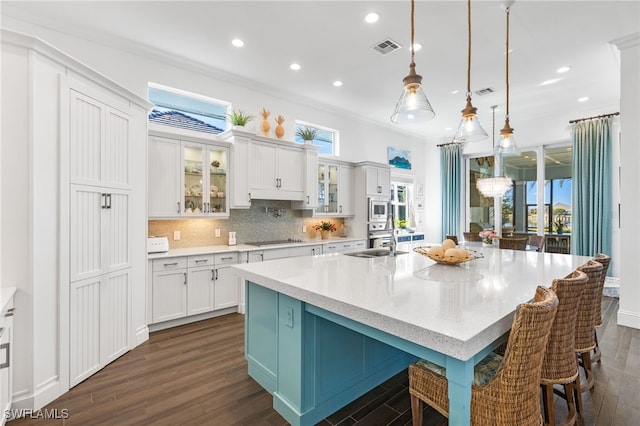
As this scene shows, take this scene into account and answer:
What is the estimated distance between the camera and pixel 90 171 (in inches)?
101

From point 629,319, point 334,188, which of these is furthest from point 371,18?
point 629,319

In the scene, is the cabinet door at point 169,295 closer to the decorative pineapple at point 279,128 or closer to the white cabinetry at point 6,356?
the white cabinetry at point 6,356

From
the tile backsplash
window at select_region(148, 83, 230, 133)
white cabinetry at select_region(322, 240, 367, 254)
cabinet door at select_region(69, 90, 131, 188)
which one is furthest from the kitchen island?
window at select_region(148, 83, 230, 133)

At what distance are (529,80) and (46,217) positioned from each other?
5864mm

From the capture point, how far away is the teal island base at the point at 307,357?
1.92m

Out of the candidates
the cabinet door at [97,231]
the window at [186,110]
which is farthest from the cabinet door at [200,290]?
the window at [186,110]

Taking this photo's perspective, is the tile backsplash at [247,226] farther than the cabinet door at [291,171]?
No

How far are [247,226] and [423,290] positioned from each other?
3.47 meters

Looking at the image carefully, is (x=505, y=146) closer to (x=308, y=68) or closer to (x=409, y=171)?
(x=308, y=68)

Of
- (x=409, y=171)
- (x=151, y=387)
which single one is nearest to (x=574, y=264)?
(x=151, y=387)

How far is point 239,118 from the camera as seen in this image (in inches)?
169

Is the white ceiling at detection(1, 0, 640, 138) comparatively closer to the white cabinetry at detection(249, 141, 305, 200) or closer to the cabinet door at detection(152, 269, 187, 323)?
the white cabinetry at detection(249, 141, 305, 200)

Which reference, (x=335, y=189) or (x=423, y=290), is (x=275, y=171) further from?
(x=423, y=290)

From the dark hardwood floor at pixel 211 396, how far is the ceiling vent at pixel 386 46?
136 inches
